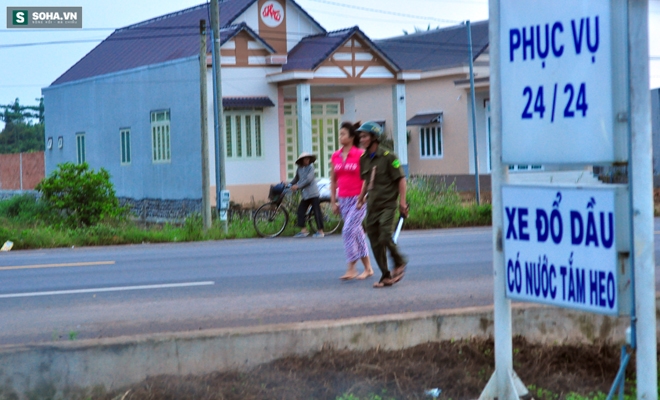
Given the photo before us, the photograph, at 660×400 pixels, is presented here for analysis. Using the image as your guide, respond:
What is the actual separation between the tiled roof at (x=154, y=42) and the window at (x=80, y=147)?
2.26m

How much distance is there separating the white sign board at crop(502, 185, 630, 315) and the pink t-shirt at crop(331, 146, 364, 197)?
217 inches

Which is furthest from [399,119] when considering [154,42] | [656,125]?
[656,125]

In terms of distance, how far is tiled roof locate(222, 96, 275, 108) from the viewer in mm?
26328

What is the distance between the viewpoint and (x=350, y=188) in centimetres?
1056

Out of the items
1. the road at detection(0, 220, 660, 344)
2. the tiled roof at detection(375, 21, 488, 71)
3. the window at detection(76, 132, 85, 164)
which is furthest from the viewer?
the tiled roof at detection(375, 21, 488, 71)

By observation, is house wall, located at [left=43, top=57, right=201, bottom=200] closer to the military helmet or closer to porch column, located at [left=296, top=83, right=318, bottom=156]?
porch column, located at [left=296, top=83, right=318, bottom=156]

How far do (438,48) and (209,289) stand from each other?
31767 millimetres

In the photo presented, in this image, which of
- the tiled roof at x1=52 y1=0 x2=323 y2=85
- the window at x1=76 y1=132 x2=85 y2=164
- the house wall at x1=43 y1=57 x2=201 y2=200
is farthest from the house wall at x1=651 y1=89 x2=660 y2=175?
the window at x1=76 y1=132 x2=85 y2=164

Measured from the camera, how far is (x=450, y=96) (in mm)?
37750

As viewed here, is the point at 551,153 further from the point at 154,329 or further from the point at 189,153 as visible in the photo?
the point at 189,153

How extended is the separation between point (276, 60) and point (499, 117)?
22648 millimetres

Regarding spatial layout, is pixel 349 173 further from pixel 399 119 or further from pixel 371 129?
pixel 399 119

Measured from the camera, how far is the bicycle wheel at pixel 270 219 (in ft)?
63.4

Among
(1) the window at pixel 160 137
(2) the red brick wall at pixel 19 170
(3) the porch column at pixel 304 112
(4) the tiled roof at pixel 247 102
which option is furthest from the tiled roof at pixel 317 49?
(2) the red brick wall at pixel 19 170
